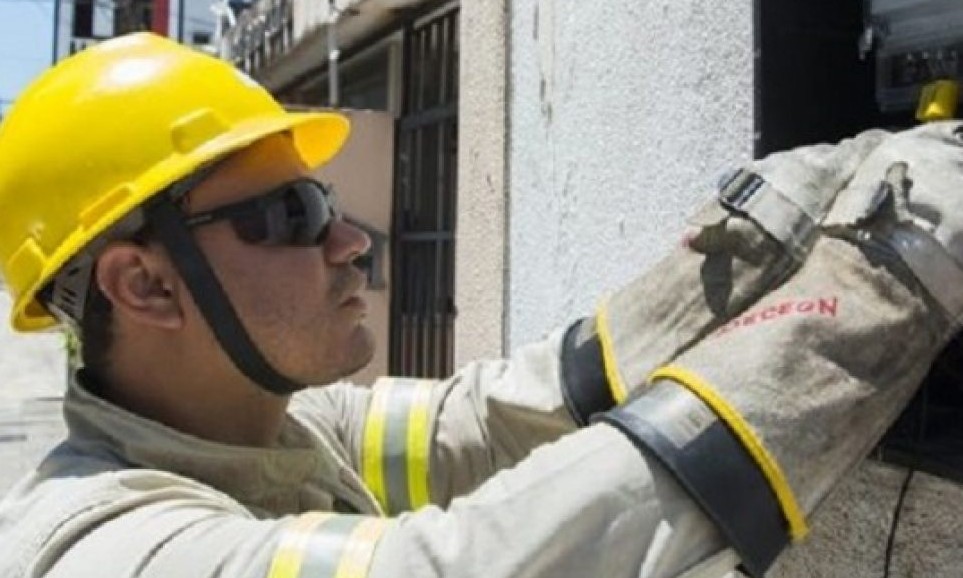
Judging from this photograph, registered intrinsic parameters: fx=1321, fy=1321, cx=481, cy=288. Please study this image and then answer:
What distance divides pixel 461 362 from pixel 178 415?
239 cm

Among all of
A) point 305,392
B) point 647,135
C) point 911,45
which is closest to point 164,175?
point 305,392


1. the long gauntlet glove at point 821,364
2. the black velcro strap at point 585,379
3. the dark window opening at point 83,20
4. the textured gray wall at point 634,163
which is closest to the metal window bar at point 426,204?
the textured gray wall at point 634,163

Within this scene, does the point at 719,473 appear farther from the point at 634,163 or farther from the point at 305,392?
the point at 634,163

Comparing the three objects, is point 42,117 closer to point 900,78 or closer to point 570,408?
point 570,408

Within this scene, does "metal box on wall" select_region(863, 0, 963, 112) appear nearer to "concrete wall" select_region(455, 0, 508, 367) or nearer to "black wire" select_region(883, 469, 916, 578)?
"black wire" select_region(883, 469, 916, 578)

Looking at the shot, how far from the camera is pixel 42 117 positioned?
164 cm

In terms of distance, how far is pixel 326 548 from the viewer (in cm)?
119

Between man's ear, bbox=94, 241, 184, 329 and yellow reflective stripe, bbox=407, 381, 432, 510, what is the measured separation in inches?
19.3

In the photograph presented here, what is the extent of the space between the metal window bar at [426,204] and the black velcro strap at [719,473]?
4226 mm

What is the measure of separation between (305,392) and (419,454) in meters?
0.22

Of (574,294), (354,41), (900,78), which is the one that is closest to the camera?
(900,78)

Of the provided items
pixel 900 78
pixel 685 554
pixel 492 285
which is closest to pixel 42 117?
pixel 685 554

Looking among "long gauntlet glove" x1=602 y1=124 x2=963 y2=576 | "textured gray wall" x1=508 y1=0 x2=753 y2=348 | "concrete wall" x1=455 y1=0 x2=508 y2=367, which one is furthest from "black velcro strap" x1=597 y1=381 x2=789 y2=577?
"concrete wall" x1=455 y1=0 x2=508 y2=367

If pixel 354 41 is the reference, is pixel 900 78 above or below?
below
